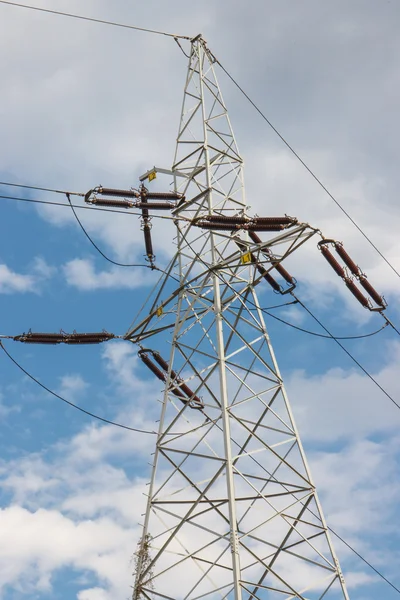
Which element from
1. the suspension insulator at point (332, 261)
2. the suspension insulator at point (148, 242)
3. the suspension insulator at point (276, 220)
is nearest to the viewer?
the suspension insulator at point (276, 220)

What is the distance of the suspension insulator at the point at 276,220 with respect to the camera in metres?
24.0

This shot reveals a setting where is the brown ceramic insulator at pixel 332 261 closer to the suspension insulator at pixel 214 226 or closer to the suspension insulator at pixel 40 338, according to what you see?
the suspension insulator at pixel 214 226

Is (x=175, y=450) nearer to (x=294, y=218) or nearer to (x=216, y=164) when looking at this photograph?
(x=294, y=218)

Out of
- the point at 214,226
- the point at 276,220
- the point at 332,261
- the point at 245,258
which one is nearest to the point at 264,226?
the point at 276,220

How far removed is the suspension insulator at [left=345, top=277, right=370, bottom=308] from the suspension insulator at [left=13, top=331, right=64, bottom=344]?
33.1ft

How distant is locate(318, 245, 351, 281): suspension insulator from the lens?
86.0ft

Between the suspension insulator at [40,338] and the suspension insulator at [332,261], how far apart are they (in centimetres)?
951

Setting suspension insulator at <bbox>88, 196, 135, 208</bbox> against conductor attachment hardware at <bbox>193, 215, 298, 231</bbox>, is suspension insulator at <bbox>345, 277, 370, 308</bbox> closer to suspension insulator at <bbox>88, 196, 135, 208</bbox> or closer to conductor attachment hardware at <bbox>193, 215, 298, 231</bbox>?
conductor attachment hardware at <bbox>193, 215, 298, 231</bbox>

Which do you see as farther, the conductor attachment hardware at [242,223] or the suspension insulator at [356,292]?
the suspension insulator at [356,292]

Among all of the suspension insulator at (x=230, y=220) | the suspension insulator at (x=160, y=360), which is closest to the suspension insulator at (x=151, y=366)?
the suspension insulator at (x=160, y=360)

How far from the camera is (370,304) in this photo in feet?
90.3

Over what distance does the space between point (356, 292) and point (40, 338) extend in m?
11.2

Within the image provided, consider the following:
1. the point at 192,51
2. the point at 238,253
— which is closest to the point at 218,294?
the point at 238,253

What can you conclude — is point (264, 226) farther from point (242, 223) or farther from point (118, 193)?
point (118, 193)
